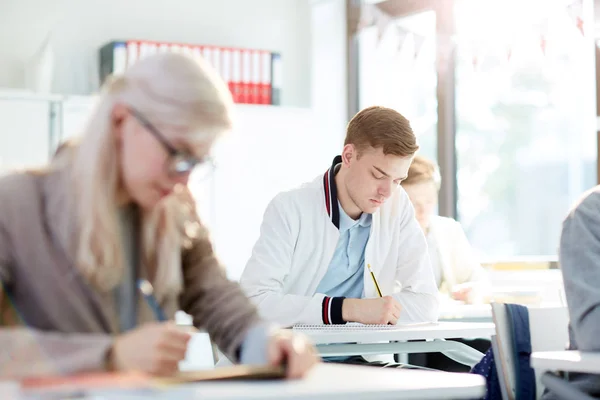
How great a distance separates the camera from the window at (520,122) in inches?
195

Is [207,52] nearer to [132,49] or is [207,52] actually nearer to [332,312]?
[132,49]

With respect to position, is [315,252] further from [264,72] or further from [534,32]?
[264,72]

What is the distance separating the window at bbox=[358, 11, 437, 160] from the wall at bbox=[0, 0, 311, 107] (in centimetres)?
42

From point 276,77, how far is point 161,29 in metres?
0.76

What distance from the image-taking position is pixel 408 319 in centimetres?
291

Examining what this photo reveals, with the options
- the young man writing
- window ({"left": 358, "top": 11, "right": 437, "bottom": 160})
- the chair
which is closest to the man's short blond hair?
the young man writing

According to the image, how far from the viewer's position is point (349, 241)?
302 cm

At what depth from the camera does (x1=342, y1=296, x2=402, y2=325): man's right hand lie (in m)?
2.67

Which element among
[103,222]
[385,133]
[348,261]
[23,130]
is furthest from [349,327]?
[23,130]

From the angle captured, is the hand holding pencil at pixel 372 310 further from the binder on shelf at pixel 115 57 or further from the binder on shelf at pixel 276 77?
the binder on shelf at pixel 276 77

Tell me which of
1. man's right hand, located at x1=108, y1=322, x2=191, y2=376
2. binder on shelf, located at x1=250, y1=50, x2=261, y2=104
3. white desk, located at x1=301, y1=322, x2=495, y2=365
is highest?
binder on shelf, located at x1=250, y1=50, x2=261, y2=104

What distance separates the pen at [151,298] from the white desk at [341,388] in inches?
11.2

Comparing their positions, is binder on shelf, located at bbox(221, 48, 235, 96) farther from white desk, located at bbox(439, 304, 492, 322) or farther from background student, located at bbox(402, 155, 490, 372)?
white desk, located at bbox(439, 304, 492, 322)

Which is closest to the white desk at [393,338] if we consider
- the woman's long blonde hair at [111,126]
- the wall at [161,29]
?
the woman's long blonde hair at [111,126]
